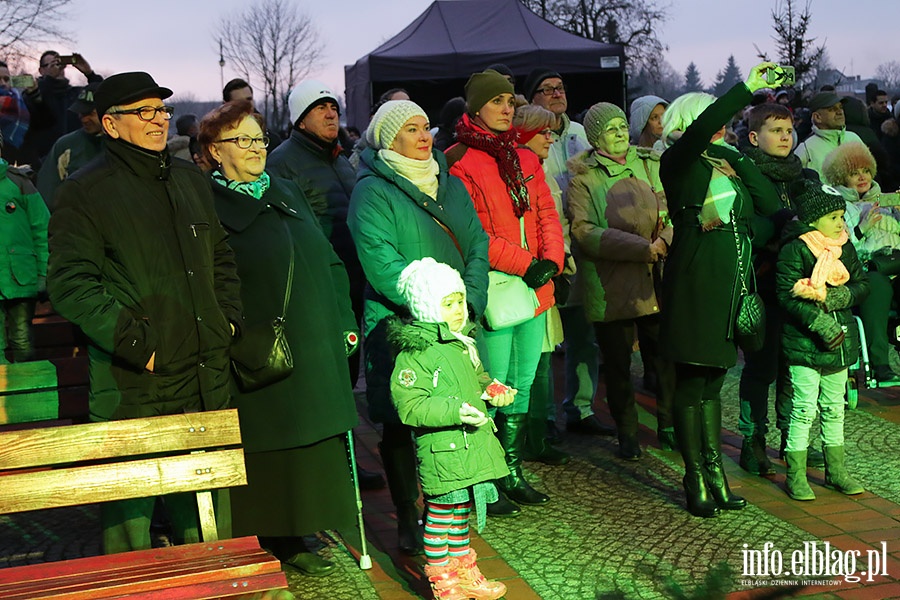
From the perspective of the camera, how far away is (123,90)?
14.6 feet

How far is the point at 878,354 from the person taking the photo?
7.90m

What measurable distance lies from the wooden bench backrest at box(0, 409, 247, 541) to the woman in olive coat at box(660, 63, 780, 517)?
281cm

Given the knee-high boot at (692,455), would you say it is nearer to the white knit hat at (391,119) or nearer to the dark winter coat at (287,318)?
the dark winter coat at (287,318)

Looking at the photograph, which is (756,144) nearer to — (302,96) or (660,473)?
(660,473)

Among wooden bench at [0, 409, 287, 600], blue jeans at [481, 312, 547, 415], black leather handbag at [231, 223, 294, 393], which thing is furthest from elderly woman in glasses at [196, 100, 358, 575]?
blue jeans at [481, 312, 547, 415]

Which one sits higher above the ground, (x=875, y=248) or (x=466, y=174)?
(x=466, y=174)

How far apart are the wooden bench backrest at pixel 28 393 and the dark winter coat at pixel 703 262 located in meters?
3.17

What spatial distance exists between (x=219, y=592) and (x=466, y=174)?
358 cm

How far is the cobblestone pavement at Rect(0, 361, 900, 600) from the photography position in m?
5.14

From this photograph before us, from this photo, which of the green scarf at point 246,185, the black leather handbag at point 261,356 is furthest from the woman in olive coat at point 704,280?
the black leather handbag at point 261,356

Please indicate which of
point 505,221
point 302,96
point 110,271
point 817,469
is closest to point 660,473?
point 817,469

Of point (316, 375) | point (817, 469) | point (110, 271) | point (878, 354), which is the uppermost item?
point (110, 271)

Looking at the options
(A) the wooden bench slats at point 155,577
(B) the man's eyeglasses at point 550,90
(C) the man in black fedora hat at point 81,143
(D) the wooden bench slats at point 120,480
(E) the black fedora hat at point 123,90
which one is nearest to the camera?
(A) the wooden bench slats at point 155,577

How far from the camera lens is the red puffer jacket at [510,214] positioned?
252 inches
